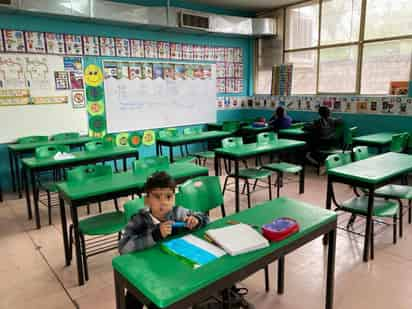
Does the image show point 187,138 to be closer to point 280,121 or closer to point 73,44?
point 280,121

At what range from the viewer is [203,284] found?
124 cm

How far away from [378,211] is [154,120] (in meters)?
4.67

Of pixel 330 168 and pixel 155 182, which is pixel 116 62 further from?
pixel 155 182

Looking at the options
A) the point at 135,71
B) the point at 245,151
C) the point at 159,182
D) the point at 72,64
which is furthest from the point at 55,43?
the point at 159,182

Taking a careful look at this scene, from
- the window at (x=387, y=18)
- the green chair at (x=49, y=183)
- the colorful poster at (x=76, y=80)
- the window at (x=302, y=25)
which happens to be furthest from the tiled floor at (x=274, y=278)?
the window at (x=302, y=25)

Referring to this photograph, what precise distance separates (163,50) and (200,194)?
485 cm

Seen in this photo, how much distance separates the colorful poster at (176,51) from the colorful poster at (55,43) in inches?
82.9

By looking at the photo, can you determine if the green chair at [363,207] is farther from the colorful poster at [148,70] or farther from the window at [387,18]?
the colorful poster at [148,70]

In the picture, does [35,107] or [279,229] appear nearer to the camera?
[279,229]

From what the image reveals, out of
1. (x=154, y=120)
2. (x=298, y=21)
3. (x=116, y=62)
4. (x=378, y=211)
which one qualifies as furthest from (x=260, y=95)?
(x=378, y=211)

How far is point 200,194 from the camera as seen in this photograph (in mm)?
2359

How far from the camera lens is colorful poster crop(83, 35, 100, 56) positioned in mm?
5598

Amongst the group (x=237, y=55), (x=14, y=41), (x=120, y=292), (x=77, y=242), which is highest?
(x=237, y=55)

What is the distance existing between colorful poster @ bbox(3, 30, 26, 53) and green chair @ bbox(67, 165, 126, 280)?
3121 millimetres
